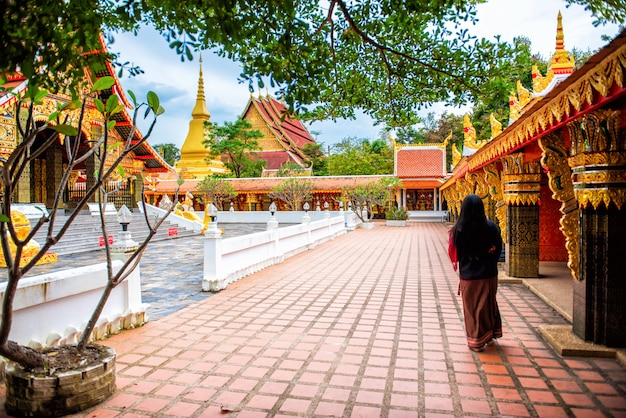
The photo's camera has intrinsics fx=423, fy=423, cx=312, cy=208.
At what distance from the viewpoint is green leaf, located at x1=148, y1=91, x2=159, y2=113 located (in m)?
2.92

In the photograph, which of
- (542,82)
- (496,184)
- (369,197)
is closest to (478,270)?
(496,184)

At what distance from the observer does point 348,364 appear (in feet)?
12.5

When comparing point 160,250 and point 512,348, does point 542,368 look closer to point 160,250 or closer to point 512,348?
point 512,348

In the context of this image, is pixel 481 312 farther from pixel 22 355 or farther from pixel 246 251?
pixel 246 251

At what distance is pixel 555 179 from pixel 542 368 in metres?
2.38

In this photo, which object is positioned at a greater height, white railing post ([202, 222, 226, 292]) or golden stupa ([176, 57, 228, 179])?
golden stupa ([176, 57, 228, 179])

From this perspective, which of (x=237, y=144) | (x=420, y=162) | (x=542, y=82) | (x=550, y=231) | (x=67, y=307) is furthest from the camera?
(x=237, y=144)

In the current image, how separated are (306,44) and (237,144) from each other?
92.3ft

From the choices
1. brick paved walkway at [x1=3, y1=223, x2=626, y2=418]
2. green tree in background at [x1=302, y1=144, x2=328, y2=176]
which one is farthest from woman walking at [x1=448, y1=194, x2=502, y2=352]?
green tree in background at [x1=302, y1=144, x2=328, y2=176]

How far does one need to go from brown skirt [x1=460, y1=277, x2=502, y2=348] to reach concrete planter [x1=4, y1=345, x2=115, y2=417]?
10.8ft

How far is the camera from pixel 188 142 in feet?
125

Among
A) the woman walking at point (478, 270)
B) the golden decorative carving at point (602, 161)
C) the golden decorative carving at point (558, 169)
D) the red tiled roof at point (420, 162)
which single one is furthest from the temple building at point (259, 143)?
the golden decorative carving at point (602, 161)

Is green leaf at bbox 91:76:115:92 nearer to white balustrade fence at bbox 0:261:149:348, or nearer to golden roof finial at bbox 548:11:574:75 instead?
white balustrade fence at bbox 0:261:149:348

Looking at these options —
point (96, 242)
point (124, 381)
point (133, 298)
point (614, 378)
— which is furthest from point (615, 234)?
point (96, 242)
